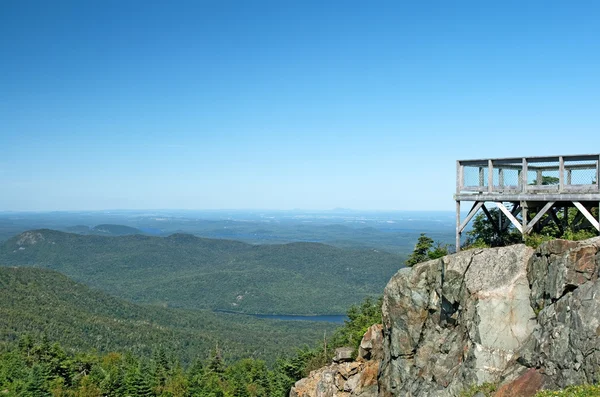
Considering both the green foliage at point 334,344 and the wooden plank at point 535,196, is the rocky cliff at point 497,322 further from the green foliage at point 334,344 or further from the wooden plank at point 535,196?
the green foliage at point 334,344

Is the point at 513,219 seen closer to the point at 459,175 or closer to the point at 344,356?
the point at 459,175

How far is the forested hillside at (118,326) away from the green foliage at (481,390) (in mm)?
76473

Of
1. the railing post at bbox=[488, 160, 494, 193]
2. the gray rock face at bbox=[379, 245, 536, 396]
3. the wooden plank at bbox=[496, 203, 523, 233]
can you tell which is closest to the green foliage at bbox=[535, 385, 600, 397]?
the gray rock face at bbox=[379, 245, 536, 396]

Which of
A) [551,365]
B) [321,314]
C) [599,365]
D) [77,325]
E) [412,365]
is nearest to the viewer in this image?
[599,365]

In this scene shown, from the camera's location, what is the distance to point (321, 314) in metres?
199

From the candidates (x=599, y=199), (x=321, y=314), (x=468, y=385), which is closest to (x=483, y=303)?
(x=468, y=385)

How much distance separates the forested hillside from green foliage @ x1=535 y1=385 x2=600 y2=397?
79272 millimetres

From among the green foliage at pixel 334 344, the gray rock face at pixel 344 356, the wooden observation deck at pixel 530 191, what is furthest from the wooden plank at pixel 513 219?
the green foliage at pixel 334 344

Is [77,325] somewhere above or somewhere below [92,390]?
below

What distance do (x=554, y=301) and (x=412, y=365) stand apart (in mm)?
5525

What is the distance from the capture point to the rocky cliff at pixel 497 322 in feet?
39.2

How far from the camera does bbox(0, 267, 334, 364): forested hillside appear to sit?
4144 inches

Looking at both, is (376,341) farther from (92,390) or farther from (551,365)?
(92,390)

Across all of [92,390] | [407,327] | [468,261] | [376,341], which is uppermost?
[468,261]
